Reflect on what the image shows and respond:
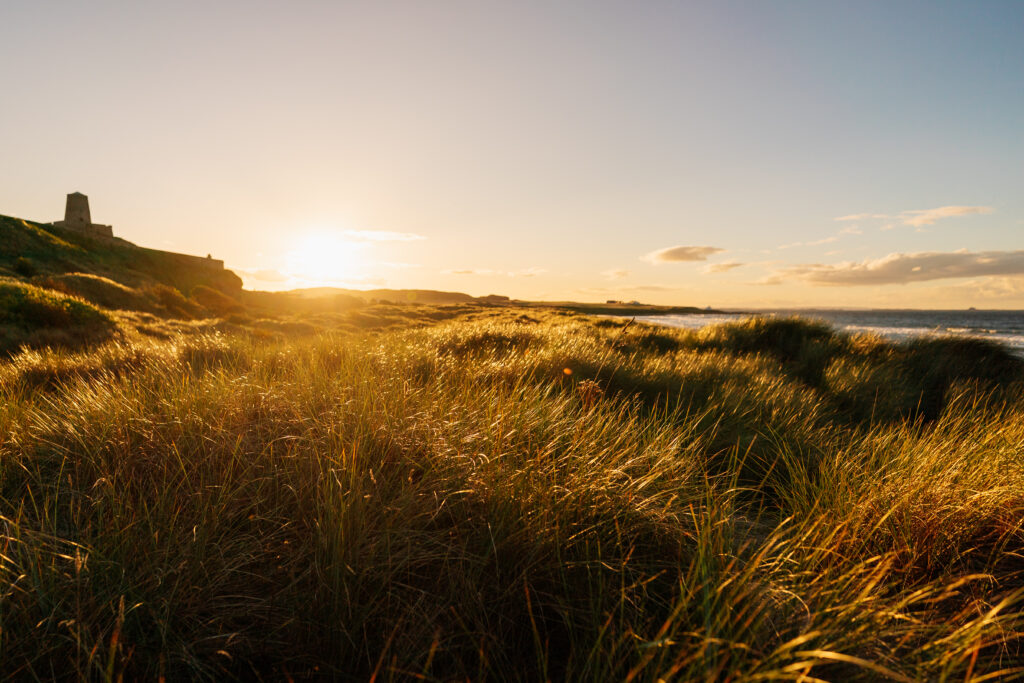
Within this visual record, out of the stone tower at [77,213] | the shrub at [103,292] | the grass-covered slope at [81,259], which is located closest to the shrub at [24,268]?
the grass-covered slope at [81,259]

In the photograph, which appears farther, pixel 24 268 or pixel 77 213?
pixel 77 213

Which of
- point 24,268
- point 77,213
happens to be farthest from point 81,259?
point 77,213

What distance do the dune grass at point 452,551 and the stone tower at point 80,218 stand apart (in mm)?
46169

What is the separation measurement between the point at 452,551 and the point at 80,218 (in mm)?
50544

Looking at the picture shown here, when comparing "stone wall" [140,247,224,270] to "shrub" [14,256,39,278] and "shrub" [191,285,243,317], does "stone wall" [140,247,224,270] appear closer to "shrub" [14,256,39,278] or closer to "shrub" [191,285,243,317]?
"shrub" [191,285,243,317]

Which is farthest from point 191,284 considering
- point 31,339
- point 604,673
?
point 604,673

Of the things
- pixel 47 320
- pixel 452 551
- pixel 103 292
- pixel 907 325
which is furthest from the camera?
pixel 907 325

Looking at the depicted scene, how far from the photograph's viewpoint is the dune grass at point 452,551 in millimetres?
1359

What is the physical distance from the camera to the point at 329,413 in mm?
2553

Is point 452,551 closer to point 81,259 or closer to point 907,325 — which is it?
point 81,259

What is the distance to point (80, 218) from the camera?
36312 millimetres

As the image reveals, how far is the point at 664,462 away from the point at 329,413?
1931mm

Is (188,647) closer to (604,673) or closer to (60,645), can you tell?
(60,645)

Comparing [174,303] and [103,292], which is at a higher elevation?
[103,292]
